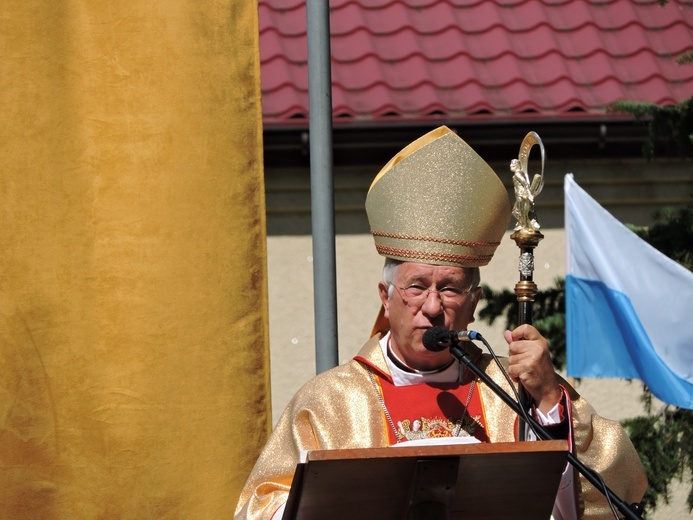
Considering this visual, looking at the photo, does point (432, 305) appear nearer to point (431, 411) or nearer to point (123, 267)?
point (431, 411)

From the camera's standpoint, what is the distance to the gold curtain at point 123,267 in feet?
14.5

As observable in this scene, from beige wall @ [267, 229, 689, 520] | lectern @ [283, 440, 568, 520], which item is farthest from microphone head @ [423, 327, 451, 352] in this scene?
beige wall @ [267, 229, 689, 520]

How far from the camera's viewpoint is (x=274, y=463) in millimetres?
4277

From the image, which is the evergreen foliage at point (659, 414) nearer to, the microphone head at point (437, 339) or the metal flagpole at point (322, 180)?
the metal flagpole at point (322, 180)

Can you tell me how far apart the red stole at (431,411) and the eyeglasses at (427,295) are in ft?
0.96

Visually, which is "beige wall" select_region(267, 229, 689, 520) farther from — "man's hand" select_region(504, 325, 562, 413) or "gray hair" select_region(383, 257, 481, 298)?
"man's hand" select_region(504, 325, 562, 413)

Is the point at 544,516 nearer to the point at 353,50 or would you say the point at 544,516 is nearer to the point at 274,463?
the point at 274,463

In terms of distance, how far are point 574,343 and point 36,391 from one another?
8.91 feet

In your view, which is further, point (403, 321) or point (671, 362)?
point (671, 362)

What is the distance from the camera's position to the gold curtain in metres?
4.41

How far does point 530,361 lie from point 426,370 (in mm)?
641

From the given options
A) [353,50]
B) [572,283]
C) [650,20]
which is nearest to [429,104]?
[353,50]

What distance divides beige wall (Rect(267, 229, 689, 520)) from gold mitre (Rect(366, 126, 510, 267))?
147 inches

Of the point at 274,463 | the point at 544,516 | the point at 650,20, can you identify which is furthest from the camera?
the point at 650,20
